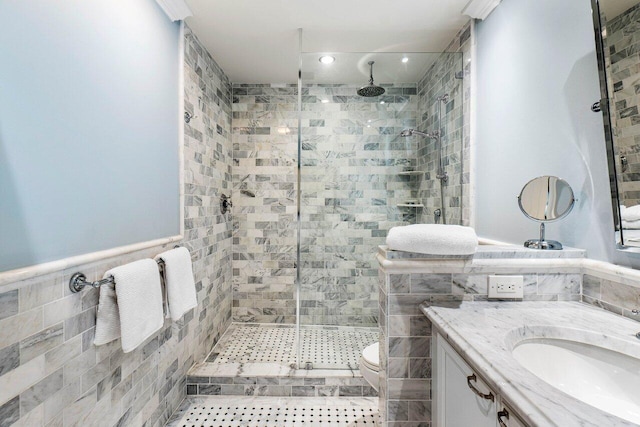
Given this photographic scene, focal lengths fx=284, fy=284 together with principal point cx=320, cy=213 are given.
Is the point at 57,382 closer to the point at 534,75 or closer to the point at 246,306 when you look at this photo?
the point at 246,306

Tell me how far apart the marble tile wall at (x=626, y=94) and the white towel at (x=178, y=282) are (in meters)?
1.96

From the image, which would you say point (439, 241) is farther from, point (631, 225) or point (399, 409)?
point (399, 409)

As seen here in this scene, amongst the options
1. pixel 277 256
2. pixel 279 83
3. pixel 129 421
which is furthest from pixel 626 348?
pixel 279 83

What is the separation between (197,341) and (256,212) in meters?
1.36

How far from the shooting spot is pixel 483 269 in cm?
117

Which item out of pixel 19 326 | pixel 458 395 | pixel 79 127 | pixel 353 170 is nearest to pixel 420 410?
pixel 458 395

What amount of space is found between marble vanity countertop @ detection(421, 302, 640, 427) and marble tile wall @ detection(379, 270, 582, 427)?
0.05m

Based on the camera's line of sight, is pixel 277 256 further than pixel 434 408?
Yes

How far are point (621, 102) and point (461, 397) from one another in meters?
1.13

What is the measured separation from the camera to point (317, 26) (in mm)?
2047

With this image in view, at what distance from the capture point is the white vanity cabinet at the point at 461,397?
0.70 m

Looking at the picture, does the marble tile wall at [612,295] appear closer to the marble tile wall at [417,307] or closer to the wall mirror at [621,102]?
the marble tile wall at [417,307]

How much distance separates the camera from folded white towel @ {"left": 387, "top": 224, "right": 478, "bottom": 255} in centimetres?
111

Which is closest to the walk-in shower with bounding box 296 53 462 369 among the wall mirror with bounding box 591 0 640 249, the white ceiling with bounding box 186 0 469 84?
the white ceiling with bounding box 186 0 469 84
